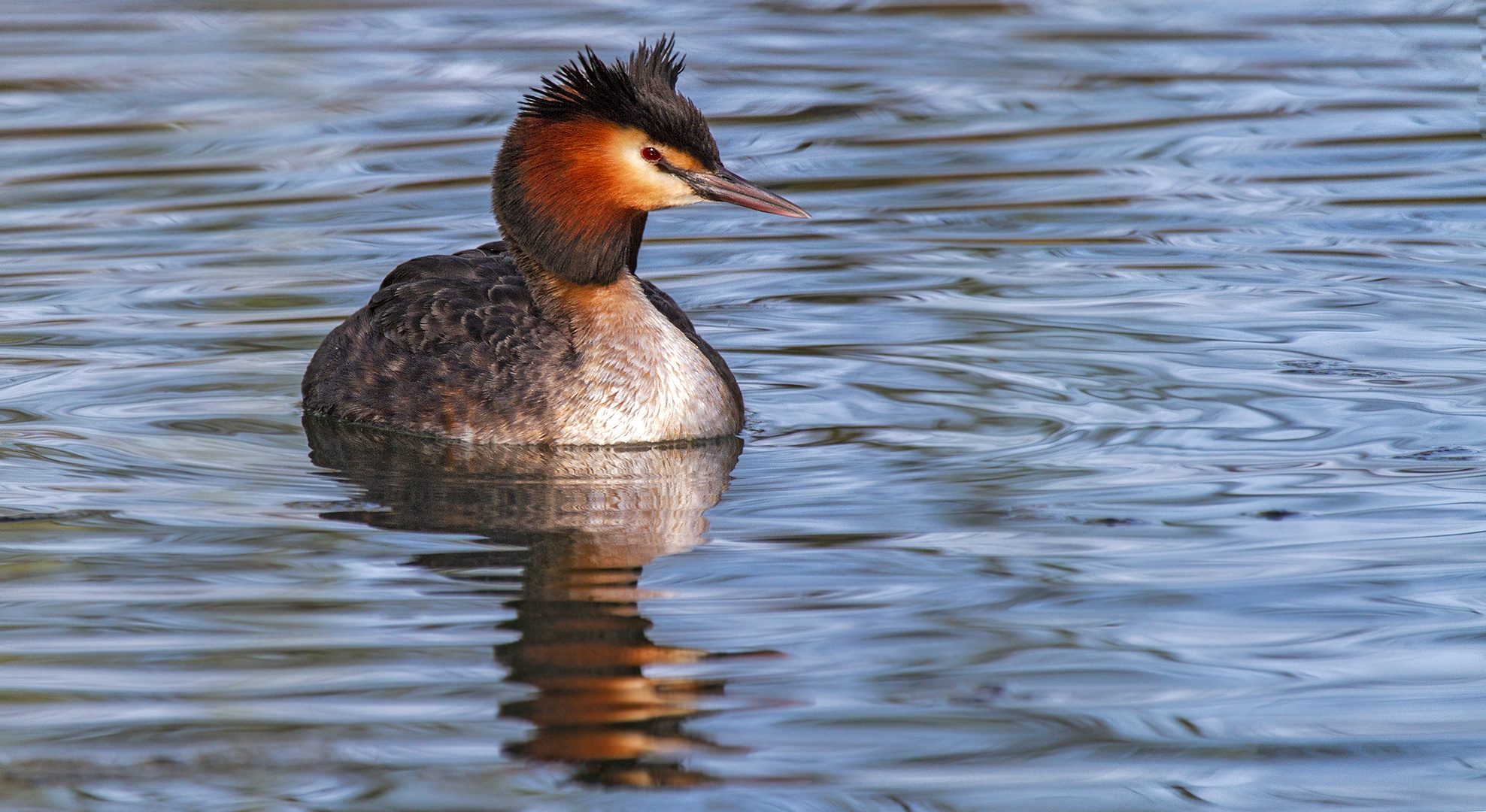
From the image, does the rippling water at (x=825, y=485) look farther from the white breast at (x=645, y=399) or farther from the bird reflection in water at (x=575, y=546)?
the white breast at (x=645, y=399)

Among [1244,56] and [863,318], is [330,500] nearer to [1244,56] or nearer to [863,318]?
[863,318]

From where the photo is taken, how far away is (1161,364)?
8570mm

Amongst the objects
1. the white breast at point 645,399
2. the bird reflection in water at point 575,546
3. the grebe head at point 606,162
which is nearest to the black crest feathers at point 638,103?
the grebe head at point 606,162

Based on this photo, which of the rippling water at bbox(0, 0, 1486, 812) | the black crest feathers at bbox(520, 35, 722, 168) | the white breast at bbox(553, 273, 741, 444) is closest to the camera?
the rippling water at bbox(0, 0, 1486, 812)

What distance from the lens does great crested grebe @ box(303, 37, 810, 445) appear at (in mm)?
7688

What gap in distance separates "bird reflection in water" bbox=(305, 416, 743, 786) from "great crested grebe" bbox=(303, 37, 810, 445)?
11 centimetres

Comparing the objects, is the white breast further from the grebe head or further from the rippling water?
the grebe head

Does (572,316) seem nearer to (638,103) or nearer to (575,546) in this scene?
(638,103)

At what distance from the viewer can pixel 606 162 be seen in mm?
7719

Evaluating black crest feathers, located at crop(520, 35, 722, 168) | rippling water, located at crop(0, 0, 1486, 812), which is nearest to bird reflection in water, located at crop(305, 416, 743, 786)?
rippling water, located at crop(0, 0, 1486, 812)

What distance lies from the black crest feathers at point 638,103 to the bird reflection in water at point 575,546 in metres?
1.16

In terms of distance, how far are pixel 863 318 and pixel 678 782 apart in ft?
16.6

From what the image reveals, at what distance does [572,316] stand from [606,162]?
2.30 feet

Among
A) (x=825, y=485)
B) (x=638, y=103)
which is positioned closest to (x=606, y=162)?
(x=638, y=103)
